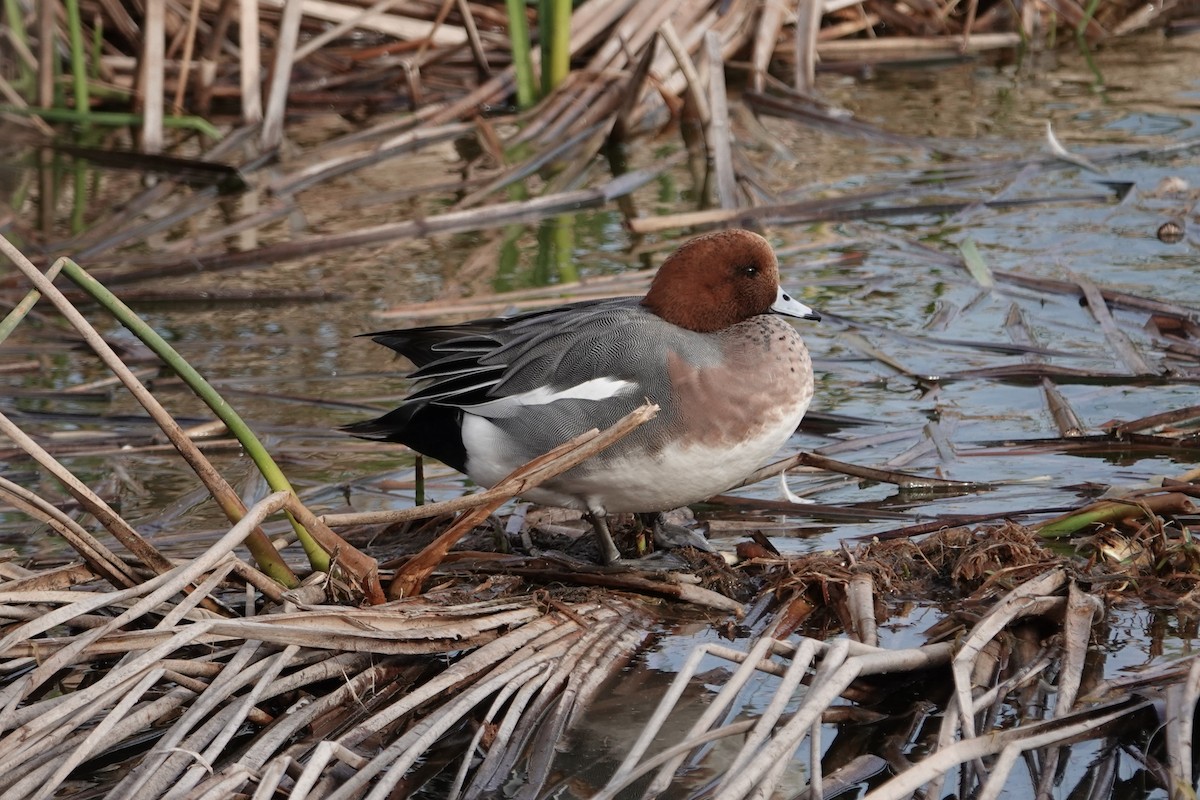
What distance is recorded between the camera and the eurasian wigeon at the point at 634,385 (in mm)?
3074

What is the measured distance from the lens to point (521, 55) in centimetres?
690

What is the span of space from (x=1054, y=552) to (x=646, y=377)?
921 mm

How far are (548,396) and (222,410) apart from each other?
2.82ft

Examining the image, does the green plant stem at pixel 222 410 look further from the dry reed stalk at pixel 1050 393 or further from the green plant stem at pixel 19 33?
the green plant stem at pixel 19 33

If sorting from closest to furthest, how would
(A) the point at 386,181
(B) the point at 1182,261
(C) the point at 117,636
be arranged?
1. (C) the point at 117,636
2. (B) the point at 1182,261
3. (A) the point at 386,181

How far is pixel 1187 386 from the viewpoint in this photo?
412cm

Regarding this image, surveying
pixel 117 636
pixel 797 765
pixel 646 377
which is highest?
pixel 646 377

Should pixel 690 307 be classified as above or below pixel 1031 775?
above

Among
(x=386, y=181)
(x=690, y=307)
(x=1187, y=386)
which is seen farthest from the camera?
(x=386, y=181)

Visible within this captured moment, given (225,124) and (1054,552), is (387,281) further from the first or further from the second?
(1054,552)

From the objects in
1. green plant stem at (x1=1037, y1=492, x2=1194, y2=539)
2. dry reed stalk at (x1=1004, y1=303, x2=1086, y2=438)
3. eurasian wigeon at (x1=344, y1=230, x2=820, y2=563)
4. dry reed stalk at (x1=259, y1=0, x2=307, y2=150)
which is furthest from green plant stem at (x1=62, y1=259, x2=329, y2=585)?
dry reed stalk at (x1=259, y1=0, x2=307, y2=150)

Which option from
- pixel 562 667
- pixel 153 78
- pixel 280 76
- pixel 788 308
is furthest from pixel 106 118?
pixel 562 667

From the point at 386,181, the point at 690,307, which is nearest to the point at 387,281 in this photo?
the point at 386,181

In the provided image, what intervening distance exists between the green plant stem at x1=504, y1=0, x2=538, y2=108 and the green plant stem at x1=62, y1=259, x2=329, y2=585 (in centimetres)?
428
